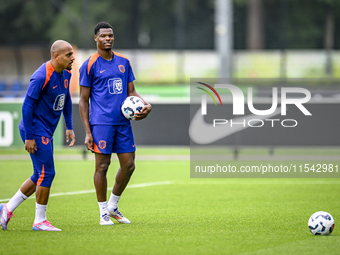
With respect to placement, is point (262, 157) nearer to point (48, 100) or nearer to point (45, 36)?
point (48, 100)

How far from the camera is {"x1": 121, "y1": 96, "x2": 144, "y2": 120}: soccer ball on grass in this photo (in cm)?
696

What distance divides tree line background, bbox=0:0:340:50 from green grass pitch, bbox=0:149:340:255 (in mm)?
29020

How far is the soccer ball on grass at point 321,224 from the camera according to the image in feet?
21.2

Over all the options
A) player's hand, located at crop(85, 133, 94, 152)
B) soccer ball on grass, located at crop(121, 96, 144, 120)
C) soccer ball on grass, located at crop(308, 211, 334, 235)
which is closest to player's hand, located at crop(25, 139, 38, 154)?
player's hand, located at crop(85, 133, 94, 152)

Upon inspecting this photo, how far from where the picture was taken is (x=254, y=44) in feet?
139

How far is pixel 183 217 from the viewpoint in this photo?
777 cm

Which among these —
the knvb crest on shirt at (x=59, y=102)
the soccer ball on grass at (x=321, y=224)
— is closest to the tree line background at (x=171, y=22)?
the knvb crest on shirt at (x=59, y=102)

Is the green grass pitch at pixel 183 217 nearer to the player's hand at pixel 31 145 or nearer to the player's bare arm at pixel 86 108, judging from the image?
the player's hand at pixel 31 145

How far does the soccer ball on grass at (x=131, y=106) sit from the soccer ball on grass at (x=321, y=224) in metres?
2.38

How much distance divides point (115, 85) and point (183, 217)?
2.03 m

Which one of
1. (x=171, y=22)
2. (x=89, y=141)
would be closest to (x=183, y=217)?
(x=89, y=141)

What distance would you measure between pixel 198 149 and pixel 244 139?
1192 millimetres

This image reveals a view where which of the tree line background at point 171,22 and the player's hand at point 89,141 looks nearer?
the player's hand at point 89,141

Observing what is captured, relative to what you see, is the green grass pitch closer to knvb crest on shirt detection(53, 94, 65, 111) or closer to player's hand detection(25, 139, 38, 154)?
player's hand detection(25, 139, 38, 154)
